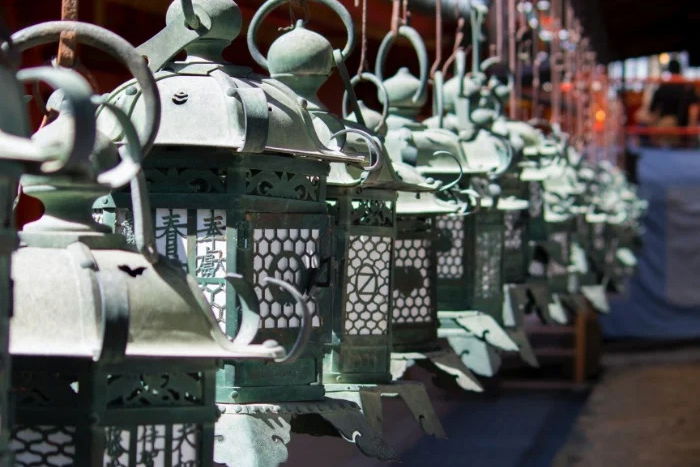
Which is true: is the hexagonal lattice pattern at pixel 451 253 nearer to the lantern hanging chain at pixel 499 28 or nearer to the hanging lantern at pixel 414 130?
the hanging lantern at pixel 414 130

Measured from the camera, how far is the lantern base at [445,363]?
4.30 meters

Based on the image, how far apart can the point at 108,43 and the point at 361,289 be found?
1.65 meters

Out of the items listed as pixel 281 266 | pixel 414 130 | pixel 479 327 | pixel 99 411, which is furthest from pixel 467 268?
pixel 99 411

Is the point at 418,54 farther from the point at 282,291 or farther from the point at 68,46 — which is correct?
the point at 68,46

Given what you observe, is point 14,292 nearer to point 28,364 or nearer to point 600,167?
point 28,364

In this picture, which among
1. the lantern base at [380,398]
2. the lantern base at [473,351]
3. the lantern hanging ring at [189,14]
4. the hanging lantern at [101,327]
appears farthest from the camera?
the lantern base at [473,351]

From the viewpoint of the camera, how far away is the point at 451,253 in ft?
17.0

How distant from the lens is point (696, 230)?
709 inches

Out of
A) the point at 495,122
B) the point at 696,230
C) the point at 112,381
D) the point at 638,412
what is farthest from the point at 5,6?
the point at 696,230

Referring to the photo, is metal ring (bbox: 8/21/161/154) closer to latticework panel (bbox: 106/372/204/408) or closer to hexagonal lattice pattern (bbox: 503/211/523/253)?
latticework panel (bbox: 106/372/204/408)

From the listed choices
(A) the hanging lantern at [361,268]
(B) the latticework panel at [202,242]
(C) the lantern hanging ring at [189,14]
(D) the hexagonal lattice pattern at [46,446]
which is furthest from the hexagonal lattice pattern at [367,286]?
(D) the hexagonal lattice pattern at [46,446]

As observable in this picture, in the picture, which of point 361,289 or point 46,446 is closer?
point 46,446

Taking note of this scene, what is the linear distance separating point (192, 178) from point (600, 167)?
26.1 ft

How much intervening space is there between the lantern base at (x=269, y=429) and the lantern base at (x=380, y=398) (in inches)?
8.1
